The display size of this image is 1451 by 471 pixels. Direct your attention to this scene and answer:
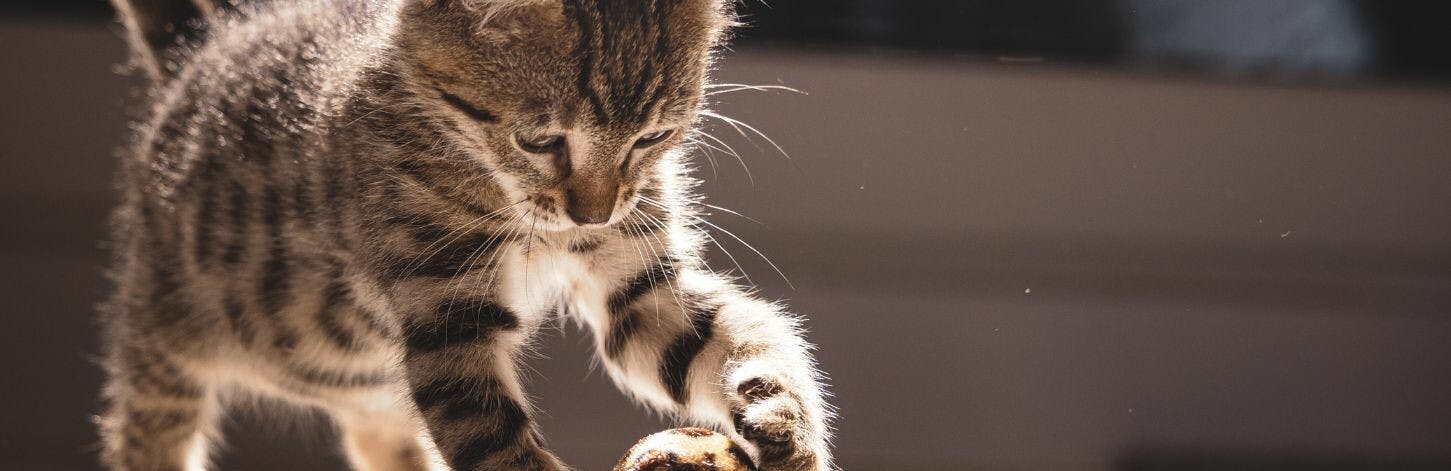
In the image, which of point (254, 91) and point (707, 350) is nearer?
point (707, 350)

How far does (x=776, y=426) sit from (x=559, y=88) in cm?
29

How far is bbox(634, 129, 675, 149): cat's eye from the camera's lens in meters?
0.94

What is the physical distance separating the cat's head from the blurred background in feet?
0.83

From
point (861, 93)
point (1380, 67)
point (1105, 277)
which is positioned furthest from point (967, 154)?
point (1380, 67)

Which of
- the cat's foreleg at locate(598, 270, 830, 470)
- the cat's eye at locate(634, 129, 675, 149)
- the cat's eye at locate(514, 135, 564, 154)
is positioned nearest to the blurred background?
the cat's foreleg at locate(598, 270, 830, 470)

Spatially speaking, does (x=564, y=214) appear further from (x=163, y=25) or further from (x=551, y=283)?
(x=163, y=25)

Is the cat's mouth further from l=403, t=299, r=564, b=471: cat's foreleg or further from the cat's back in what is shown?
the cat's back

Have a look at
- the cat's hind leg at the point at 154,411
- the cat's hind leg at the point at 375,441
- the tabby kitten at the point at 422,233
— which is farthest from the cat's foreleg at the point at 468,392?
the cat's hind leg at the point at 154,411

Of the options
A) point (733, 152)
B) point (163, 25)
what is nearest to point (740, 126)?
point (733, 152)

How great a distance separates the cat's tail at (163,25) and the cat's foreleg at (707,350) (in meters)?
0.63

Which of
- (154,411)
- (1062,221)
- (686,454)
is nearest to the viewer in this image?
(686,454)

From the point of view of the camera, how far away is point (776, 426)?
2.75 ft

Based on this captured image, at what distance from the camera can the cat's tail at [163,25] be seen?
1.33 metres

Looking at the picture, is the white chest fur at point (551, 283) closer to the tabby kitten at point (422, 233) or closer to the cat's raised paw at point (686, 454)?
the tabby kitten at point (422, 233)
